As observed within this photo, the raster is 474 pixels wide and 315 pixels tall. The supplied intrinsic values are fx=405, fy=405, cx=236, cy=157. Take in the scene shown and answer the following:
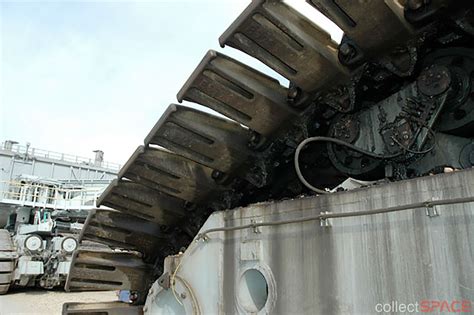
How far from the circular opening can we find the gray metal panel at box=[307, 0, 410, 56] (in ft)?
6.70

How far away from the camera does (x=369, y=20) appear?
9.77 ft

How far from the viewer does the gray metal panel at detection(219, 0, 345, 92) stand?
9.93 ft

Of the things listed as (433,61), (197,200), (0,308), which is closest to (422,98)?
(433,61)

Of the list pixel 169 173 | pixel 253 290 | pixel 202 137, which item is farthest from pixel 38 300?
pixel 253 290

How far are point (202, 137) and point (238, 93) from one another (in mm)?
615

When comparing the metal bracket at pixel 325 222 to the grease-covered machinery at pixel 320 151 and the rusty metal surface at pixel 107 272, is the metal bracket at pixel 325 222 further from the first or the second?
the rusty metal surface at pixel 107 272

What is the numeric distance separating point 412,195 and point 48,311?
14152 mm

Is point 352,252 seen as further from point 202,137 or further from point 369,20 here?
point 202,137

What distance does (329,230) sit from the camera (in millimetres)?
2879

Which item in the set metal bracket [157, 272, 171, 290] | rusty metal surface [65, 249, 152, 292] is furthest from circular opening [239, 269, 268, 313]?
rusty metal surface [65, 249, 152, 292]

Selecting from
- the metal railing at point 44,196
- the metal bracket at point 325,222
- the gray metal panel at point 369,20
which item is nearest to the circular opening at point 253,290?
the metal bracket at point 325,222

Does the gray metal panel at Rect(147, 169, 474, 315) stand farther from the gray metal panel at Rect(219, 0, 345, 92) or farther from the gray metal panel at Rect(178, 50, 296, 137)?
the gray metal panel at Rect(219, 0, 345, 92)

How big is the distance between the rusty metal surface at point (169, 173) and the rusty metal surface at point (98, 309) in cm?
183

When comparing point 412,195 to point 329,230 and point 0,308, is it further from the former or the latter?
point 0,308
